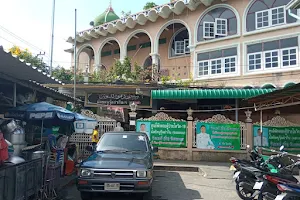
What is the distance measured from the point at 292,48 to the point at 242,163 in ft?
45.4

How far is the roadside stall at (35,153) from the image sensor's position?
525 centimetres

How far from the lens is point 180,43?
25.1m

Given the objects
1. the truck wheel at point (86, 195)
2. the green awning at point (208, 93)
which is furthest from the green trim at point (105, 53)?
the truck wheel at point (86, 195)

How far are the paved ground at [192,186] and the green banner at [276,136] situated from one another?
95.4 inches

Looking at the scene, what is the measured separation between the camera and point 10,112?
7.91 metres

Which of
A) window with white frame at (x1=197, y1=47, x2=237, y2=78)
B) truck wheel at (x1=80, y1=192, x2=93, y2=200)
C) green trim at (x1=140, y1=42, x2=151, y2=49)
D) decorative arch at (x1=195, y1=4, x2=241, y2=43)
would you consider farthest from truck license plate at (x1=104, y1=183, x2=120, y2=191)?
green trim at (x1=140, y1=42, x2=151, y2=49)

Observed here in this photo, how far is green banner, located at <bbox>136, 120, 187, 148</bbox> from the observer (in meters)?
13.5

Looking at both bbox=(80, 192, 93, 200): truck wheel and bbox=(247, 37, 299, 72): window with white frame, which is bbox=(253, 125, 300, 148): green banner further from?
bbox=(80, 192, 93, 200): truck wheel

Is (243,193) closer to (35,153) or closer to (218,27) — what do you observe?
(35,153)

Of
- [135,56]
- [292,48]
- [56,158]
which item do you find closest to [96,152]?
[56,158]

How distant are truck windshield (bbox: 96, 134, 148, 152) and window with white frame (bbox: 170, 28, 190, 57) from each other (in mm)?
18000

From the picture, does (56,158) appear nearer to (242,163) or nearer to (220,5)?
(242,163)

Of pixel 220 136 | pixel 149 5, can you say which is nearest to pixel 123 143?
pixel 220 136

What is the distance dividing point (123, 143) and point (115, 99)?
370 inches
